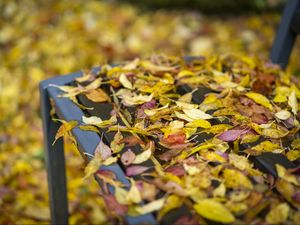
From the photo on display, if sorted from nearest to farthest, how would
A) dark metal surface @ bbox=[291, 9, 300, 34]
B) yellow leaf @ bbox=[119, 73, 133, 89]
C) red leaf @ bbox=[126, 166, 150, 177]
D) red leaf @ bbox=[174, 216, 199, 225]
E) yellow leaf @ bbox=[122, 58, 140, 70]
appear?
red leaf @ bbox=[174, 216, 199, 225] → red leaf @ bbox=[126, 166, 150, 177] → yellow leaf @ bbox=[119, 73, 133, 89] → yellow leaf @ bbox=[122, 58, 140, 70] → dark metal surface @ bbox=[291, 9, 300, 34]

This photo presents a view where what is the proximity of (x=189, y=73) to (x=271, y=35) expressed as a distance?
6.64ft

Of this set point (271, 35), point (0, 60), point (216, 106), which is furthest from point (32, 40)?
point (216, 106)

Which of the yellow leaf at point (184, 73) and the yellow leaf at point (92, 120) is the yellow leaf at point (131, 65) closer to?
the yellow leaf at point (184, 73)

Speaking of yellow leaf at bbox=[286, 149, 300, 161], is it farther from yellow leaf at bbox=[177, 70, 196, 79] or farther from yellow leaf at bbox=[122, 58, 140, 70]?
yellow leaf at bbox=[122, 58, 140, 70]

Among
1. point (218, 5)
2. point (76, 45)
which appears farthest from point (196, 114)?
point (218, 5)

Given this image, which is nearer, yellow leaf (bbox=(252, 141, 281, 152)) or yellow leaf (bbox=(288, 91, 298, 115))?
yellow leaf (bbox=(252, 141, 281, 152))

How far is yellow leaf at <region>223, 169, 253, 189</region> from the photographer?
71 centimetres

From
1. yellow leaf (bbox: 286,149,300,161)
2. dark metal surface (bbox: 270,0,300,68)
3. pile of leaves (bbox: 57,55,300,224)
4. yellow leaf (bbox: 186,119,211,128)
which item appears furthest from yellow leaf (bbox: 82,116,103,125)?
dark metal surface (bbox: 270,0,300,68)

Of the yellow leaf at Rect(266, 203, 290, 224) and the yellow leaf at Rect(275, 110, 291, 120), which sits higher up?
the yellow leaf at Rect(275, 110, 291, 120)

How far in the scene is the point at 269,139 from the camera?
870 mm

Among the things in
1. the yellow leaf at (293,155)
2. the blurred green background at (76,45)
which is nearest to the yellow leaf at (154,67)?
the yellow leaf at (293,155)

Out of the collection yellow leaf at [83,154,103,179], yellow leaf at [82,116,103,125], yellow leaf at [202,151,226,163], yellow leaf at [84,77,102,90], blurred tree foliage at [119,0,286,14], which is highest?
yellow leaf at [84,77,102,90]

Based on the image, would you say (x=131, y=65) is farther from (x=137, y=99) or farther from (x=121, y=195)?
(x=121, y=195)

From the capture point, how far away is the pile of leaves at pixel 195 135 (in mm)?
675
